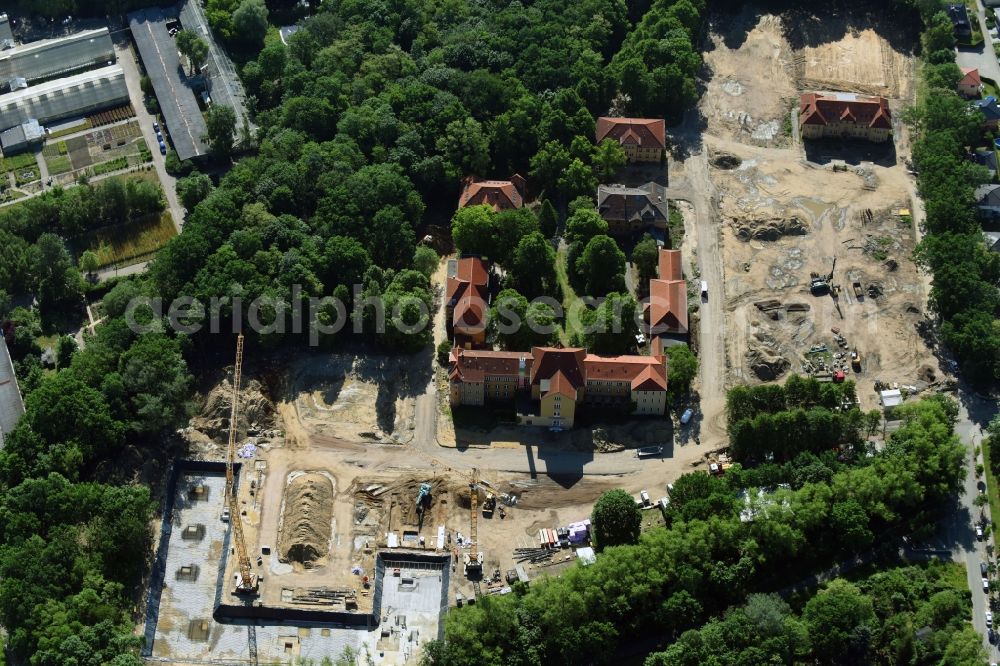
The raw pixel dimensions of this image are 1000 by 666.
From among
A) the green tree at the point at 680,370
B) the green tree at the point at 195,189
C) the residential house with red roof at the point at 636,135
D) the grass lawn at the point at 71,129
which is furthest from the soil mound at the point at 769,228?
the grass lawn at the point at 71,129

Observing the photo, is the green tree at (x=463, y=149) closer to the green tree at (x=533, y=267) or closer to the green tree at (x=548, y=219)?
the green tree at (x=548, y=219)

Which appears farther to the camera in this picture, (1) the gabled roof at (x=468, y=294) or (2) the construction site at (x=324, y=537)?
(1) the gabled roof at (x=468, y=294)

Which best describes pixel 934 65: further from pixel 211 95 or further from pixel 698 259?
pixel 211 95

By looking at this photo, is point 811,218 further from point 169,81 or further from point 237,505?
point 169,81

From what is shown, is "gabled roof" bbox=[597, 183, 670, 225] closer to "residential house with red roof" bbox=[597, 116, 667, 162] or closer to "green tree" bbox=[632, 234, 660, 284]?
"green tree" bbox=[632, 234, 660, 284]

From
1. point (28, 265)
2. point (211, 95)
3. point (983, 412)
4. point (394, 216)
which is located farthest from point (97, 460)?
point (983, 412)

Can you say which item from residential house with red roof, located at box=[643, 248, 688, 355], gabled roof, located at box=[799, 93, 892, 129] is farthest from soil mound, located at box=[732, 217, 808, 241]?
gabled roof, located at box=[799, 93, 892, 129]

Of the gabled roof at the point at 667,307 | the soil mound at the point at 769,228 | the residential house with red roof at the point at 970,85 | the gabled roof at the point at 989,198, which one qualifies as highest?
the residential house with red roof at the point at 970,85
